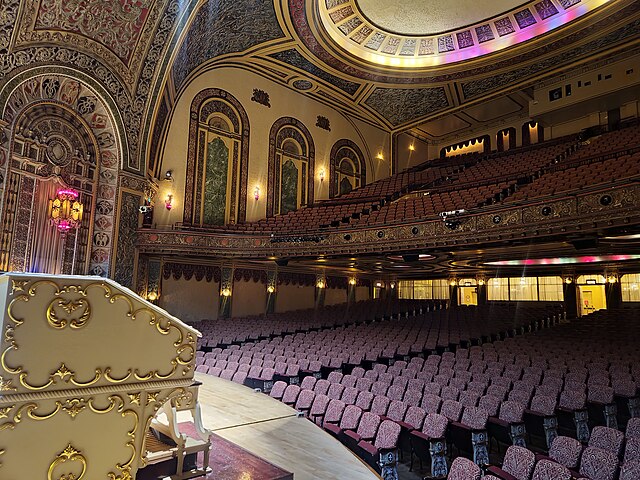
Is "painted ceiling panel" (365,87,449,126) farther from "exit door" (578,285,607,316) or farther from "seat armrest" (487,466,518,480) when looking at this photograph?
"seat armrest" (487,466,518,480)

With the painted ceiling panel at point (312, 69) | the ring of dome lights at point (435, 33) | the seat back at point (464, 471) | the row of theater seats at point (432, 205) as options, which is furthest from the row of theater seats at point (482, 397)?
the painted ceiling panel at point (312, 69)

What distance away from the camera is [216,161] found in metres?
14.3

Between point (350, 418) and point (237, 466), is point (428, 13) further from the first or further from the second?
point (237, 466)

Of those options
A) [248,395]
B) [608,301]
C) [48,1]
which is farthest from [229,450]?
[608,301]

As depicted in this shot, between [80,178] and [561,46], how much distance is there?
1430 cm

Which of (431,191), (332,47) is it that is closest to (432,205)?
(431,191)

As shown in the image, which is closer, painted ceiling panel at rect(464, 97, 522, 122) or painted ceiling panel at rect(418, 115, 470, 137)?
painted ceiling panel at rect(464, 97, 522, 122)

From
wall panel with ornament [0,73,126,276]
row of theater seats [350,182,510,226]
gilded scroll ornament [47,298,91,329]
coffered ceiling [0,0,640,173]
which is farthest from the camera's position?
row of theater seats [350,182,510,226]

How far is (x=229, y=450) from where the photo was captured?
2627 mm

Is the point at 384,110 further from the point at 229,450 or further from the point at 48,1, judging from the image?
the point at 229,450

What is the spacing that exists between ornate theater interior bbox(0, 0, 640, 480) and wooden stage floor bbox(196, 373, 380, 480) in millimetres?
34

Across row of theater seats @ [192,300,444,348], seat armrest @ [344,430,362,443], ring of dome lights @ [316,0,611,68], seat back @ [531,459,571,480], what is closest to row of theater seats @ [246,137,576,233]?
row of theater seats @ [192,300,444,348]

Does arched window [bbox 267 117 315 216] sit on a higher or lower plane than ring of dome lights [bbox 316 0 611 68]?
lower

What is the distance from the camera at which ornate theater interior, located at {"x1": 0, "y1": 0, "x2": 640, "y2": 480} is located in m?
1.77
